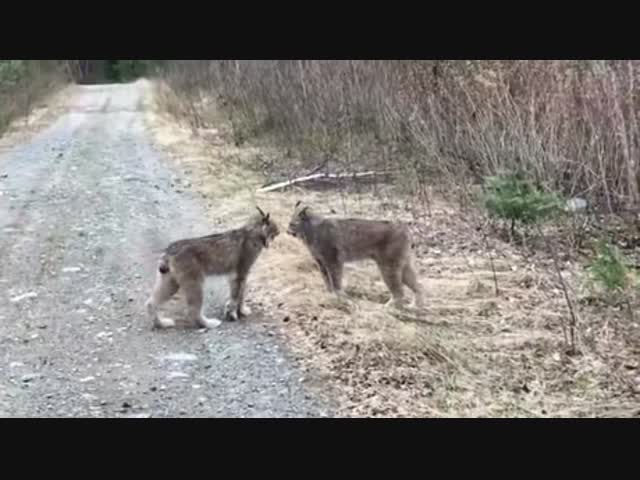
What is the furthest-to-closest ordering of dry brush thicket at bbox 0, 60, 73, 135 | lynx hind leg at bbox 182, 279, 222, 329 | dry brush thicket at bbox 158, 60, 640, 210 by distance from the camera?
dry brush thicket at bbox 0, 60, 73, 135, dry brush thicket at bbox 158, 60, 640, 210, lynx hind leg at bbox 182, 279, 222, 329

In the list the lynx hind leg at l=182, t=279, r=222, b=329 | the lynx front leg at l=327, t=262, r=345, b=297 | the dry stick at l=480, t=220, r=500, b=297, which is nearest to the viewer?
the lynx hind leg at l=182, t=279, r=222, b=329

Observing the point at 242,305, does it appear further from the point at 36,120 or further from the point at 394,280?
the point at 36,120

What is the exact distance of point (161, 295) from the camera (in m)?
7.77

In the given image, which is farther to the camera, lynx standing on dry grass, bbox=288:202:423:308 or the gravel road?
lynx standing on dry grass, bbox=288:202:423:308

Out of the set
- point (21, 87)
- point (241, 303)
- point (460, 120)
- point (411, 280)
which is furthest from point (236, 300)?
point (21, 87)

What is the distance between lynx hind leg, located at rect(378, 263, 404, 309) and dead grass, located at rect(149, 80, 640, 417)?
17cm

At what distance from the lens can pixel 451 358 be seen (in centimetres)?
653

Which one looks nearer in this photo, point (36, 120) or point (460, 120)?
point (460, 120)

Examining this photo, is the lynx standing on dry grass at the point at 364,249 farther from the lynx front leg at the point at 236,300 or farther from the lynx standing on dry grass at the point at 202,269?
the lynx front leg at the point at 236,300

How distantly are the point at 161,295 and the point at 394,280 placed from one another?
6.32 ft

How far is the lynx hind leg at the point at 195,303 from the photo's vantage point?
7.64 m

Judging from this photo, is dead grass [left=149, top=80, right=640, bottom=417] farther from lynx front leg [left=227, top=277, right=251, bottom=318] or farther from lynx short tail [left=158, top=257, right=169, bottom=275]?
lynx short tail [left=158, top=257, right=169, bottom=275]

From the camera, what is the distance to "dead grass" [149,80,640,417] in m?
5.88

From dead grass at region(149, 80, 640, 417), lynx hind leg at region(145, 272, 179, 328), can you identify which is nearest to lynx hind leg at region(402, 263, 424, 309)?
dead grass at region(149, 80, 640, 417)
